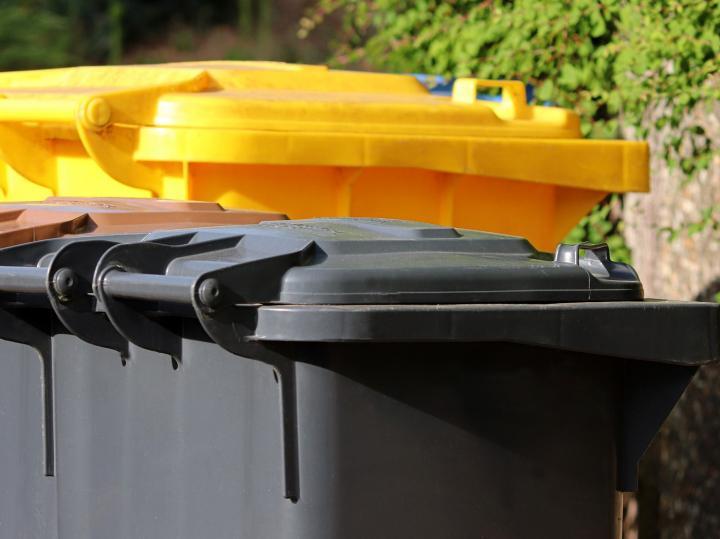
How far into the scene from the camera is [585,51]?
18.9ft

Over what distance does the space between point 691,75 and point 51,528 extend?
260 centimetres

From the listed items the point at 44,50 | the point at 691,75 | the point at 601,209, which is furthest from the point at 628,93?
the point at 44,50

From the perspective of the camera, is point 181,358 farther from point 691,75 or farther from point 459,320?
point 691,75

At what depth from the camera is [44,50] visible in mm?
17375

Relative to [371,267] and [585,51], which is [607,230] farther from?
[371,267]

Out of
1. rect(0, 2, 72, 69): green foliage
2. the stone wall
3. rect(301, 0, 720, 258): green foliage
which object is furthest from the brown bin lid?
rect(0, 2, 72, 69): green foliage

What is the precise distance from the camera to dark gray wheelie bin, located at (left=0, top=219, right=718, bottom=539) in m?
2.61

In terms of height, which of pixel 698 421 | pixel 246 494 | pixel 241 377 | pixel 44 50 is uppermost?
pixel 44 50

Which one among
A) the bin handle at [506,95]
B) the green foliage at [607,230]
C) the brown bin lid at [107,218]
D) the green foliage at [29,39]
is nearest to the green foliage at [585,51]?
the green foliage at [607,230]

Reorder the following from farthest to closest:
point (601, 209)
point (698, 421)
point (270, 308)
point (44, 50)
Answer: point (44, 50) → point (601, 209) → point (698, 421) → point (270, 308)

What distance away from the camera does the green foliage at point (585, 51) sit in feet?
15.8

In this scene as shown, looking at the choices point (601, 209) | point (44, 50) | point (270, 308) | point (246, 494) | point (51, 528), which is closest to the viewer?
point (270, 308)

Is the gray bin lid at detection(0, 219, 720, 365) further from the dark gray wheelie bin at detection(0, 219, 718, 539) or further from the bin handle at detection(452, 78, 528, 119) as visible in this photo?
the bin handle at detection(452, 78, 528, 119)

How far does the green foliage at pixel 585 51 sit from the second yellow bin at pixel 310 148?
0.44 m
